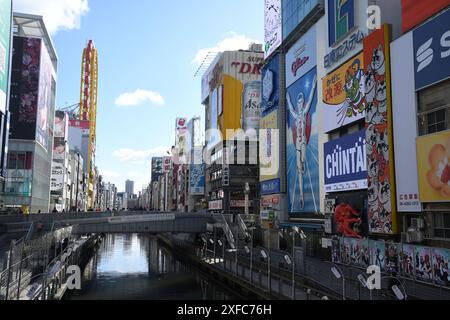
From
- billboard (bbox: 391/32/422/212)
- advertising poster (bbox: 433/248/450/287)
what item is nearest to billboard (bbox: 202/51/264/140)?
billboard (bbox: 391/32/422/212)

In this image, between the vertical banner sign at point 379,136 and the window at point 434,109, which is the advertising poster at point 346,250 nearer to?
the vertical banner sign at point 379,136

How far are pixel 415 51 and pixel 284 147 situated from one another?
28.6 metres

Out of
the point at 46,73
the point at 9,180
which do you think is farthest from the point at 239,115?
the point at 9,180

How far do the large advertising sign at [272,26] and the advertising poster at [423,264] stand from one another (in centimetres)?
3818

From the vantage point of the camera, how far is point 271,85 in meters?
58.0

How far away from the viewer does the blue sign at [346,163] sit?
113 feet

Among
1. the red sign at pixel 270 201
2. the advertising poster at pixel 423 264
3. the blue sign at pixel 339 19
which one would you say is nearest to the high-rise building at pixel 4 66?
the red sign at pixel 270 201

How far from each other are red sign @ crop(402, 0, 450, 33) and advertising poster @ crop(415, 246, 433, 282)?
46.0 ft

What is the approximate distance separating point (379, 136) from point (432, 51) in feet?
21.7

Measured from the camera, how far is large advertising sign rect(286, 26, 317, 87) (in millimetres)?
A: 47125

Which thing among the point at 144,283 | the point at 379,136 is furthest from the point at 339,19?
the point at 144,283

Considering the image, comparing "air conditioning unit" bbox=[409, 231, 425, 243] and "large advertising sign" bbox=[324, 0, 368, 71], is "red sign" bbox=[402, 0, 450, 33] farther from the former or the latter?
"air conditioning unit" bbox=[409, 231, 425, 243]

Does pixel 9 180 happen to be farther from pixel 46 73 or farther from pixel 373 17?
pixel 373 17

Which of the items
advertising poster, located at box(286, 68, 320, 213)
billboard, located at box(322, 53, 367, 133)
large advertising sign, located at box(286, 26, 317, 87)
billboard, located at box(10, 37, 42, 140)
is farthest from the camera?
billboard, located at box(10, 37, 42, 140)
